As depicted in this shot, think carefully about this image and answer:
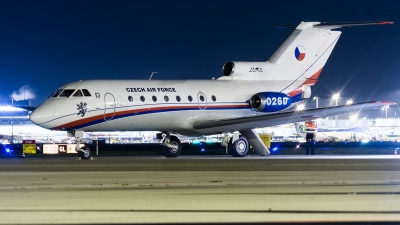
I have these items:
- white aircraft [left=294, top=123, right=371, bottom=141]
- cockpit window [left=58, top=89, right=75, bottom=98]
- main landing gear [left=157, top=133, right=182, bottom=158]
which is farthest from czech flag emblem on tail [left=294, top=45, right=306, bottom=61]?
white aircraft [left=294, top=123, right=371, bottom=141]

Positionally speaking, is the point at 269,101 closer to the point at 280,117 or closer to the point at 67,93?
the point at 280,117

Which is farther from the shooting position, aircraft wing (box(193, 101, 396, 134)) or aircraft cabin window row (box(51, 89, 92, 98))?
aircraft wing (box(193, 101, 396, 134))

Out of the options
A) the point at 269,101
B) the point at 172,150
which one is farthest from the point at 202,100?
the point at 269,101

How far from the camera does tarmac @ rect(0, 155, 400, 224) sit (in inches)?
576

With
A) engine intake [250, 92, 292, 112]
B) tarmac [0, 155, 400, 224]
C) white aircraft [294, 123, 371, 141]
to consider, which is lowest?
tarmac [0, 155, 400, 224]

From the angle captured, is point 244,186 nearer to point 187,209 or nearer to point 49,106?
point 187,209

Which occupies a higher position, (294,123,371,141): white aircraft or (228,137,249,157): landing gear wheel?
(294,123,371,141): white aircraft

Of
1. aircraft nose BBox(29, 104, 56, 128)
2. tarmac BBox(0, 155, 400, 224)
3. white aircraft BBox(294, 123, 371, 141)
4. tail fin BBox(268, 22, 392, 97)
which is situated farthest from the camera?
white aircraft BBox(294, 123, 371, 141)

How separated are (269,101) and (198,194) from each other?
23417 millimetres

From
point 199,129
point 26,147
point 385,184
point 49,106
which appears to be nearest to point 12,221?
point 385,184

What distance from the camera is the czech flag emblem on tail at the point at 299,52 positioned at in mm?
43969

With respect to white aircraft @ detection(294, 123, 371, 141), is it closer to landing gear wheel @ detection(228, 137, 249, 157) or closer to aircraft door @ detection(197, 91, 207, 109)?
landing gear wheel @ detection(228, 137, 249, 157)

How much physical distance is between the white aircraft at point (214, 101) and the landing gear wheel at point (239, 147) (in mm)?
23

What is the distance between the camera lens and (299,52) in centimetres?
4397
